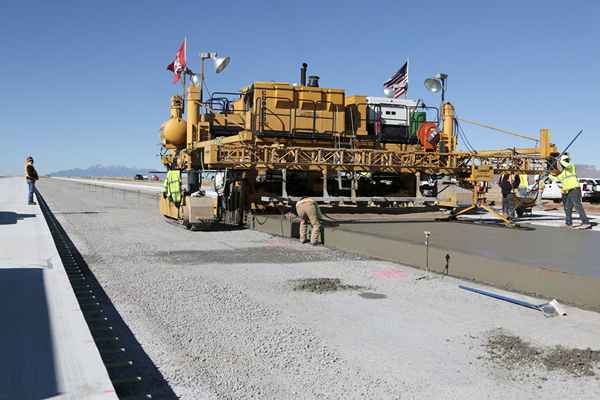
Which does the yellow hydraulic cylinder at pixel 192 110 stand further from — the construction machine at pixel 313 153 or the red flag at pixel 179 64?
the red flag at pixel 179 64

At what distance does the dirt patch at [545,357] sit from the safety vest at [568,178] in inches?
387

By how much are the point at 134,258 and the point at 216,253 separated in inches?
62.6

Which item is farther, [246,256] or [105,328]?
[246,256]

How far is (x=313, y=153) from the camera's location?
13.9 meters

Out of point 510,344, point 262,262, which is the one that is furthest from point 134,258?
point 510,344

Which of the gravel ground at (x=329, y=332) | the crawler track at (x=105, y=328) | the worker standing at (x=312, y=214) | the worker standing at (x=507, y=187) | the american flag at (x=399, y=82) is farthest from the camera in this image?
the american flag at (x=399, y=82)

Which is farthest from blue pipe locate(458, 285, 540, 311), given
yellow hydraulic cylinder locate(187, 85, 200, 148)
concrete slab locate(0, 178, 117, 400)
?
yellow hydraulic cylinder locate(187, 85, 200, 148)

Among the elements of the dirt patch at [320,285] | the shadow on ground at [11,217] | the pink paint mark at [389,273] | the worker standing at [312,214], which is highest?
the worker standing at [312,214]

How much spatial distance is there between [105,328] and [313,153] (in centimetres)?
883

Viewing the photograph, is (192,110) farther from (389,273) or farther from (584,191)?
(584,191)

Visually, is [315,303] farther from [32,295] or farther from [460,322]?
[32,295]

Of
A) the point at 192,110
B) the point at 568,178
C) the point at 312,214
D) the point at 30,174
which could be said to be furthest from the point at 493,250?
the point at 30,174

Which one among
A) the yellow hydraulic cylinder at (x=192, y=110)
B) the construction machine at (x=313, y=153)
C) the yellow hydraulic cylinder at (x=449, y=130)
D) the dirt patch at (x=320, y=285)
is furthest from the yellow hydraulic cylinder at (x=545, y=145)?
the yellow hydraulic cylinder at (x=192, y=110)

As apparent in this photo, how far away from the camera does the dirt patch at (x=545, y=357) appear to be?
15.6 ft
